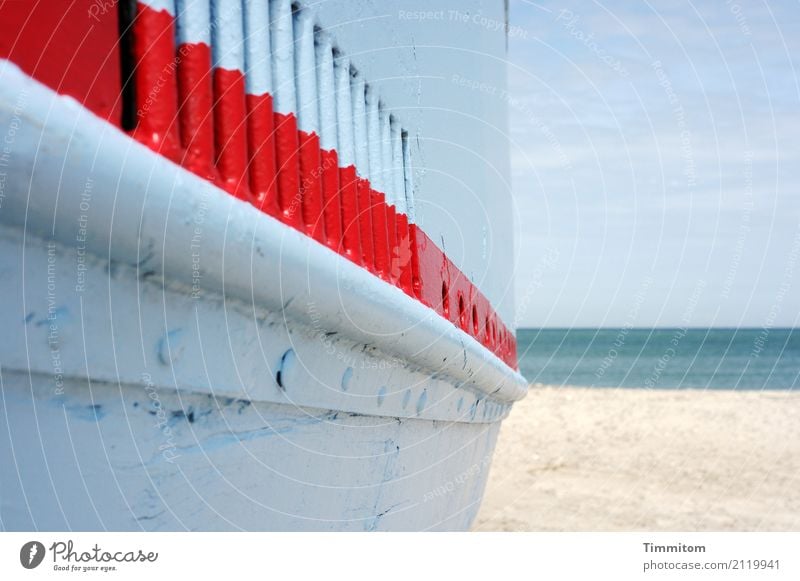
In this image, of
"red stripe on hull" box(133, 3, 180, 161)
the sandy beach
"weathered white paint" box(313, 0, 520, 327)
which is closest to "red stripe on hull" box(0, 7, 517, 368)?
"red stripe on hull" box(133, 3, 180, 161)

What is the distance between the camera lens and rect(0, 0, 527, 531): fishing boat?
35.5 inches

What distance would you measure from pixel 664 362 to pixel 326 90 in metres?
30.9

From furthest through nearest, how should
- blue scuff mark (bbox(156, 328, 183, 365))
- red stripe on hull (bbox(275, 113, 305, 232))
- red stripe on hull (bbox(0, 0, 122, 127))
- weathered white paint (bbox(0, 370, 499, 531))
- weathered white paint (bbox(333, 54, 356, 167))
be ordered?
1. weathered white paint (bbox(333, 54, 356, 167))
2. red stripe on hull (bbox(275, 113, 305, 232))
3. blue scuff mark (bbox(156, 328, 183, 365))
4. weathered white paint (bbox(0, 370, 499, 531))
5. red stripe on hull (bbox(0, 0, 122, 127))

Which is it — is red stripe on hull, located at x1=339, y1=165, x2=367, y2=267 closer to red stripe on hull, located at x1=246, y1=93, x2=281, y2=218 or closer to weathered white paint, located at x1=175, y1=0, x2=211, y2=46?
red stripe on hull, located at x1=246, y1=93, x2=281, y2=218

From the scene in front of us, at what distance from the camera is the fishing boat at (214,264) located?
90 centimetres

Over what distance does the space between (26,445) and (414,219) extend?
1300 mm

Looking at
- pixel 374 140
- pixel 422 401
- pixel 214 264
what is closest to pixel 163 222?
pixel 214 264

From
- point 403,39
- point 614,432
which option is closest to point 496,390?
point 403,39

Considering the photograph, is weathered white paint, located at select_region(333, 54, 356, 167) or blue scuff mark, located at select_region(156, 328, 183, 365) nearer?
blue scuff mark, located at select_region(156, 328, 183, 365)

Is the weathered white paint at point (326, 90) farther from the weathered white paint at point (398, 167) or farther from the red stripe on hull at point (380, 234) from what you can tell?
the weathered white paint at point (398, 167)

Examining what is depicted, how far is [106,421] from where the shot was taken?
1.03m

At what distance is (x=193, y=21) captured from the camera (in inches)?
44.9
